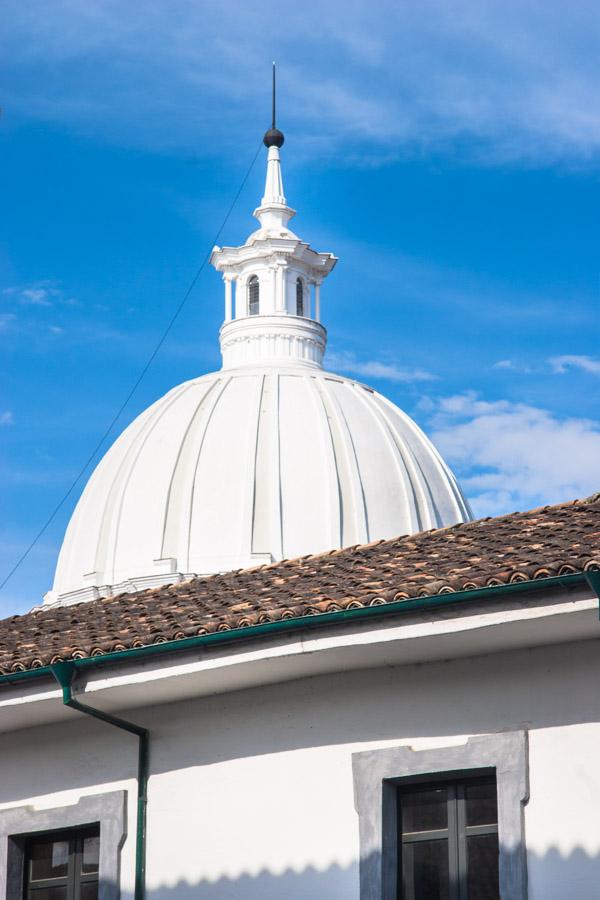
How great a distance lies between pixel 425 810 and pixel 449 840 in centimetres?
Answer: 36

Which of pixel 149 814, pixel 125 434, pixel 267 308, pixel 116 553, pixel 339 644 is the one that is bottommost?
pixel 149 814

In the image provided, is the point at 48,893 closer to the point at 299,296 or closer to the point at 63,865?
the point at 63,865

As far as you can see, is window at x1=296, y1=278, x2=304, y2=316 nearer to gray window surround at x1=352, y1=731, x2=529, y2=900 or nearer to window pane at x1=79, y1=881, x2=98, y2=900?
window pane at x1=79, y1=881, x2=98, y2=900

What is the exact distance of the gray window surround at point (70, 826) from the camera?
50.1 feet

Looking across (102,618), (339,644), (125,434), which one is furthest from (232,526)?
(339,644)

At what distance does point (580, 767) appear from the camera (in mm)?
13281

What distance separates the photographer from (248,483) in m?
59.4

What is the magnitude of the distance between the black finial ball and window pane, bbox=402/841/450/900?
6269 centimetres

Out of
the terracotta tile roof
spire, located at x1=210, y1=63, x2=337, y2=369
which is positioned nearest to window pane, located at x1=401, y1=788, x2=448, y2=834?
the terracotta tile roof

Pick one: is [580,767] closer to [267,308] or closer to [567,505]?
[567,505]

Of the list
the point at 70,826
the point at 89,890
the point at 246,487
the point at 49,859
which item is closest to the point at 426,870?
the point at 89,890

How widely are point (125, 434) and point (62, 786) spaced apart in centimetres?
4897

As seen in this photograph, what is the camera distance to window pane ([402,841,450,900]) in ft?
45.4

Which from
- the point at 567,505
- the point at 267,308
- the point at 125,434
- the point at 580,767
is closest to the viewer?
the point at 580,767
